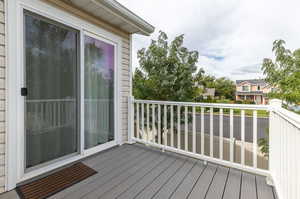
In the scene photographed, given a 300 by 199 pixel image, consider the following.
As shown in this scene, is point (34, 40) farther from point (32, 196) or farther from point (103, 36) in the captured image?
point (32, 196)

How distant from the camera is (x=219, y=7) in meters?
4.60

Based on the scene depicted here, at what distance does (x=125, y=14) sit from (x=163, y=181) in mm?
2603

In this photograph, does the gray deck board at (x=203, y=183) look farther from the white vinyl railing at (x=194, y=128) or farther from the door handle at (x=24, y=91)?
the door handle at (x=24, y=91)

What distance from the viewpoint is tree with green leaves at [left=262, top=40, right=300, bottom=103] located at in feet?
8.25

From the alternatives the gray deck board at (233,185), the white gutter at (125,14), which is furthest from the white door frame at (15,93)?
the gray deck board at (233,185)

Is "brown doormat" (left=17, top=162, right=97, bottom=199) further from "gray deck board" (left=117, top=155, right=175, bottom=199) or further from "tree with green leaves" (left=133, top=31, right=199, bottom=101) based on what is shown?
"tree with green leaves" (left=133, top=31, right=199, bottom=101)

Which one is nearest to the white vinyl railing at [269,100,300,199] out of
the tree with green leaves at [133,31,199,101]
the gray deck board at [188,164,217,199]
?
the gray deck board at [188,164,217,199]

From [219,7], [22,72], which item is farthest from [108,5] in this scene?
[219,7]

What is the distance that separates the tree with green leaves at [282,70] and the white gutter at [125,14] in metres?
2.42

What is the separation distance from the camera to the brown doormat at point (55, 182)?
1576mm

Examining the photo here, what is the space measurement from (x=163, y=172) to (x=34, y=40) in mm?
2372

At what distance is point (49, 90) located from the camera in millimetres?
2023

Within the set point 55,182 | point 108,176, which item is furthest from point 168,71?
point 55,182

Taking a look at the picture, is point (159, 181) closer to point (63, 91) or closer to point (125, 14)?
point (63, 91)
